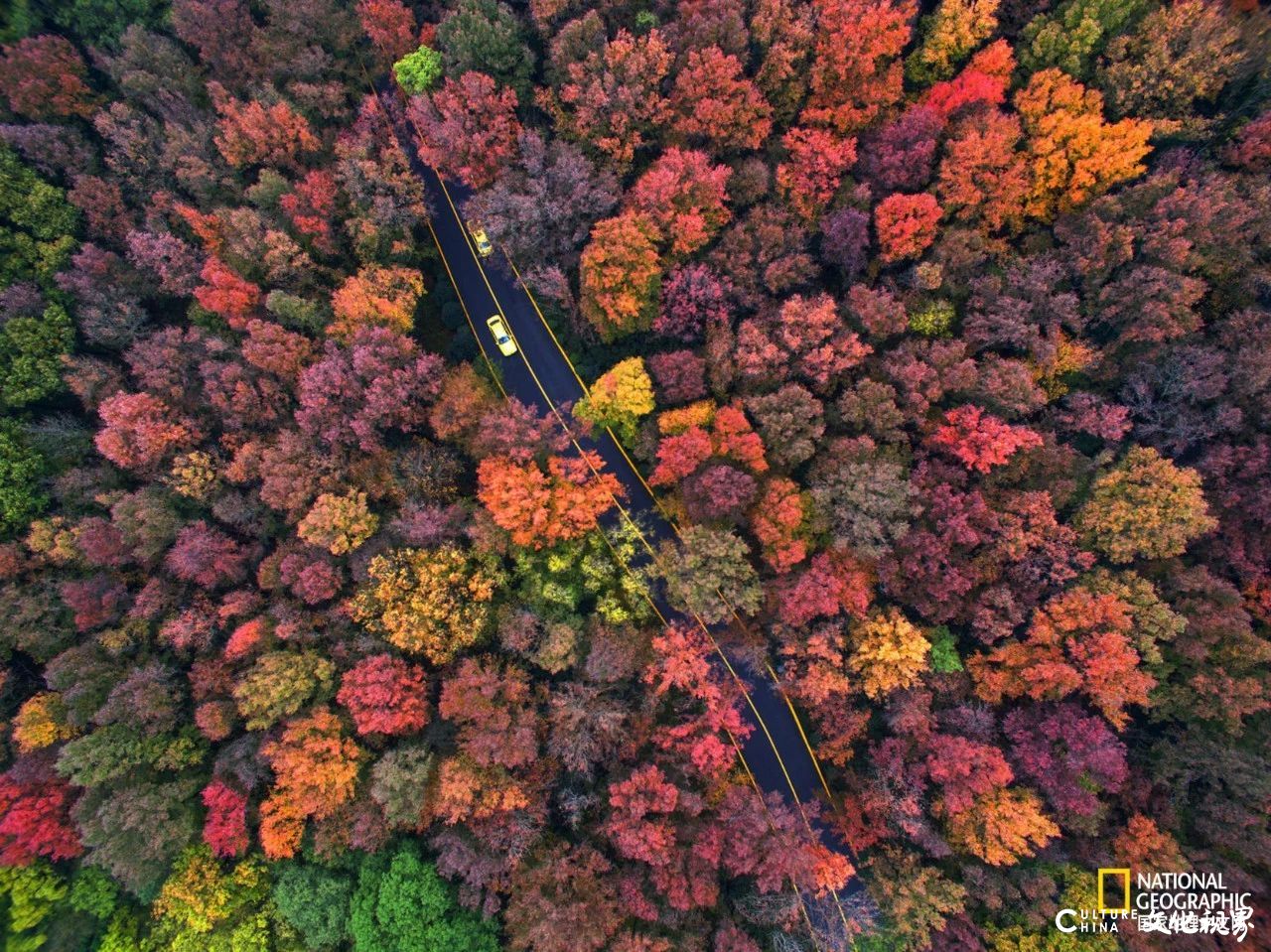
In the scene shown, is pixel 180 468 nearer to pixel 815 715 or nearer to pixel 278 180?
pixel 278 180

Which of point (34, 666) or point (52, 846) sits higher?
point (34, 666)

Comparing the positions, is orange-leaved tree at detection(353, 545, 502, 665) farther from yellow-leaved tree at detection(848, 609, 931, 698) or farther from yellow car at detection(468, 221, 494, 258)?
yellow-leaved tree at detection(848, 609, 931, 698)

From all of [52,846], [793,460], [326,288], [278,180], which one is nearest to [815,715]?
[793,460]

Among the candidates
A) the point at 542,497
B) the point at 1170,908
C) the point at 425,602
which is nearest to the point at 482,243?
the point at 542,497

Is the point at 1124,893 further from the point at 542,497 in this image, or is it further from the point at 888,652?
the point at 542,497

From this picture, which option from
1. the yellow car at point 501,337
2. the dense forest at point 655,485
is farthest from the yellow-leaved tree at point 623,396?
the yellow car at point 501,337

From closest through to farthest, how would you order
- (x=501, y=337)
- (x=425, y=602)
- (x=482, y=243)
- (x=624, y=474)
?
(x=425, y=602) < (x=624, y=474) < (x=501, y=337) < (x=482, y=243)
